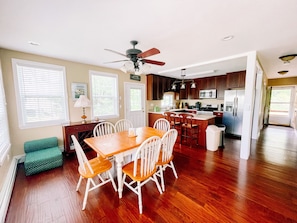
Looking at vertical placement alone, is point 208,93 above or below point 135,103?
above

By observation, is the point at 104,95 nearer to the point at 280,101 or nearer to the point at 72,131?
the point at 72,131

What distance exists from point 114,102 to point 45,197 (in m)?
2.89

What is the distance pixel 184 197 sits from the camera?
1790 millimetres

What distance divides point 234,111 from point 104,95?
4436 mm

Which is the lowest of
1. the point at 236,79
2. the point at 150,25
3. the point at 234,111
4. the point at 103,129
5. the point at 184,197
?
the point at 184,197

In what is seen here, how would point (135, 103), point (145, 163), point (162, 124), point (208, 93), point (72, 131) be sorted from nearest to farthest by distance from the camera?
point (145, 163) → point (72, 131) → point (162, 124) → point (135, 103) → point (208, 93)

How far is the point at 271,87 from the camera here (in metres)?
6.32

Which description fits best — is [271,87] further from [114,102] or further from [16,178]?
[16,178]

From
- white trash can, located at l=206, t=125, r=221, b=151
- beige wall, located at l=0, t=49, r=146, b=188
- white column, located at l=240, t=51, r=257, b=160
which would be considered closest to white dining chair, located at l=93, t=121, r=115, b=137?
beige wall, located at l=0, t=49, r=146, b=188

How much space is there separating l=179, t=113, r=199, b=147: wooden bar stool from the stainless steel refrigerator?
5.64ft

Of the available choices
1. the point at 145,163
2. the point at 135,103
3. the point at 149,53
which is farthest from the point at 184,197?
the point at 135,103

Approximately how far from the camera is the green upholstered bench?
2.31m

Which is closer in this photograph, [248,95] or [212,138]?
[248,95]

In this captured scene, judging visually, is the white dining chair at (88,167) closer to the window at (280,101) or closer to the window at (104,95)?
the window at (104,95)
